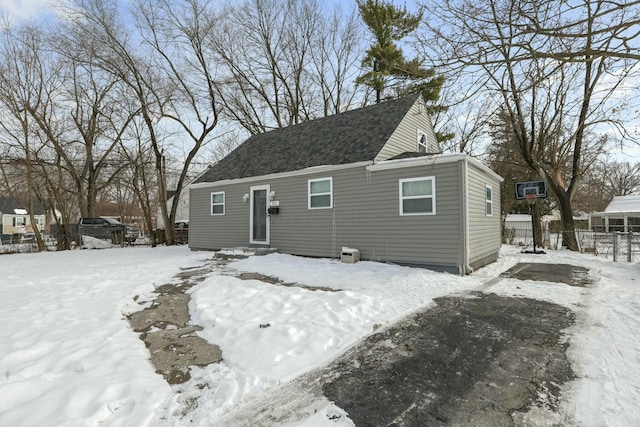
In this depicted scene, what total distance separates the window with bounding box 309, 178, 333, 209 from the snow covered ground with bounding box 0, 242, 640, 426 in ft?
9.53

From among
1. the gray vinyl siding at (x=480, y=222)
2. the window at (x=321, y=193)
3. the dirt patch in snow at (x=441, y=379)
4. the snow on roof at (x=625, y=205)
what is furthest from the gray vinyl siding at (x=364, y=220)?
the snow on roof at (x=625, y=205)

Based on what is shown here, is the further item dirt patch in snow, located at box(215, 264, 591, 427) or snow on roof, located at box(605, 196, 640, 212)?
snow on roof, located at box(605, 196, 640, 212)

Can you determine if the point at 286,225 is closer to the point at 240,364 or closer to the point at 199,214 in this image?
the point at 199,214

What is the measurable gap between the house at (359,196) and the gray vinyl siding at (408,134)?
0.12ft

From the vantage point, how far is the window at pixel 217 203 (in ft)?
41.0

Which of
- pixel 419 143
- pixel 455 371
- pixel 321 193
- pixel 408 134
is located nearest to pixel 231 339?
pixel 455 371

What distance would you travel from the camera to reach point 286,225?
10516mm

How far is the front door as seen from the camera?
11.1m

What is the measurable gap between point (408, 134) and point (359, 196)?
3326 millimetres

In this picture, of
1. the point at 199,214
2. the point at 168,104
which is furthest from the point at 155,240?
the point at 168,104

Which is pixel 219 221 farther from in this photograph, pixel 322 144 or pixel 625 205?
pixel 625 205

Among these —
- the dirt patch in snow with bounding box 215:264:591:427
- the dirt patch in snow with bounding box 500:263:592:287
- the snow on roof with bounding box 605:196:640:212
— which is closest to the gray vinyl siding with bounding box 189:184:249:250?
the dirt patch in snow with bounding box 500:263:592:287

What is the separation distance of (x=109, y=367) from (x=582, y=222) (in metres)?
39.0

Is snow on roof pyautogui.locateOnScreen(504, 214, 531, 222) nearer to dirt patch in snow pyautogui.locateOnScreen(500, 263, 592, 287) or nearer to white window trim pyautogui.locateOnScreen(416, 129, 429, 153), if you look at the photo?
white window trim pyautogui.locateOnScreen(416, 129, 429, 153)
